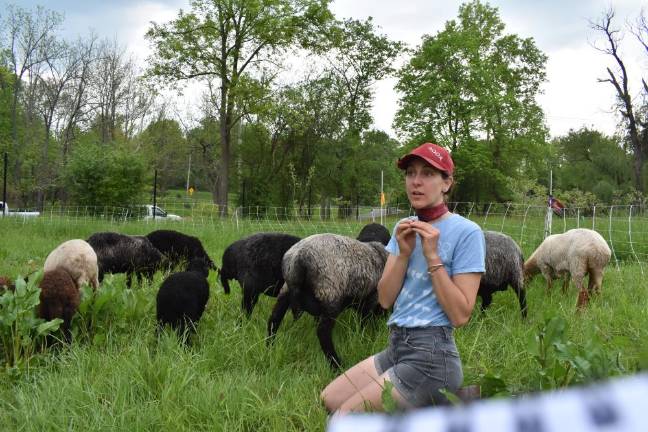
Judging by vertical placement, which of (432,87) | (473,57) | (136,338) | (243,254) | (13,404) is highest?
(473,57)

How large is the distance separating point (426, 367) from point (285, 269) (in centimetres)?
172

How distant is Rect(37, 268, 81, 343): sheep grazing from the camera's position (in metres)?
4.11

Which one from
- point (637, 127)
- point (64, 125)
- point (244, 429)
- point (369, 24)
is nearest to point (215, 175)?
point (64, 125)

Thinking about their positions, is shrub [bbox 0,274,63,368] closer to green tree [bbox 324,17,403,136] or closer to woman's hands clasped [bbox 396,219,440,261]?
woman's hands clasped [bbox 396,219,440,261]

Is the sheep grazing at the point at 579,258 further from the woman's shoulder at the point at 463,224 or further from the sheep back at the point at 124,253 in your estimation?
the sheep back at the point at 124,253

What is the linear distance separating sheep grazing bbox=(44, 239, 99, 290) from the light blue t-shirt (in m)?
4.24

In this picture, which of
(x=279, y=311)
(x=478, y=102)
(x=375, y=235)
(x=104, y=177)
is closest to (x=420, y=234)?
(x=279, y=311)

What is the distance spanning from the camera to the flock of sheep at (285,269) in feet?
13.0

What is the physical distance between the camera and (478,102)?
2703 centimetres

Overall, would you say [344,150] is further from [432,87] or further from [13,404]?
[13,404]

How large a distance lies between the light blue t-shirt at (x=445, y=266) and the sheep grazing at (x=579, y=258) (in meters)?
3.42

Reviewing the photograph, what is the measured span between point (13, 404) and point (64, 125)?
33390mm

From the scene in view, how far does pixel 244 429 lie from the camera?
290 centimetres

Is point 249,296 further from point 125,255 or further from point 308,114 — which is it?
point 308,114
